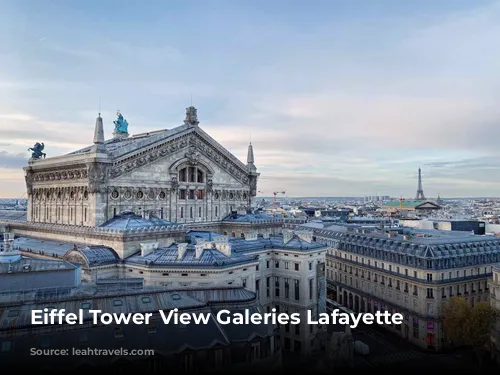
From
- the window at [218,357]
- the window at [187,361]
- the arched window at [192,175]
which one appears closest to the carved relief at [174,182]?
the arched window at [192,175]

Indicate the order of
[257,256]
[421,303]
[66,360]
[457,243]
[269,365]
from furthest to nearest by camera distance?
[457,243] < [421,303] < [257,256] < [269,365] < [66,360]

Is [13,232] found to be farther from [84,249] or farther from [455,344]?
[455,344]

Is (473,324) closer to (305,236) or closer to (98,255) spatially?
(305,236)

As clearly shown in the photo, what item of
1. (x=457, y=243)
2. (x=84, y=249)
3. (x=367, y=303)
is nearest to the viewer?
(x=84, y=249)

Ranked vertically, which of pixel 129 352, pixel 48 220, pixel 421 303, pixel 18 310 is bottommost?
pixel 421 303

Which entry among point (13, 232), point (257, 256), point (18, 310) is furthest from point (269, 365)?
point (13, 232)

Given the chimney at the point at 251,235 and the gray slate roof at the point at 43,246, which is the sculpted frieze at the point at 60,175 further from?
the chimney at the point at 251,235

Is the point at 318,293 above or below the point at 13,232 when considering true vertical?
below
